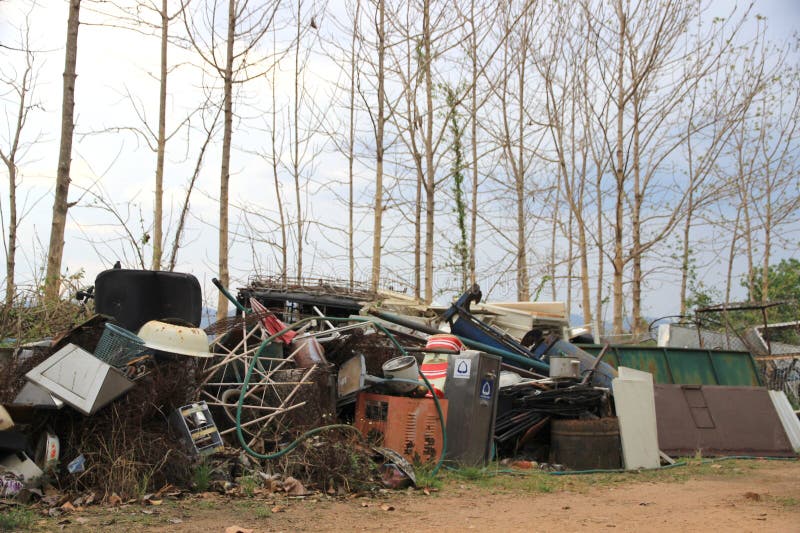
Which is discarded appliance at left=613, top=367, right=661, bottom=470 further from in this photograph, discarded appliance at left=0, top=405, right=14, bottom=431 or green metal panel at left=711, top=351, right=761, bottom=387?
discarded appliance at left=0, top=405, right=14, bottom=431

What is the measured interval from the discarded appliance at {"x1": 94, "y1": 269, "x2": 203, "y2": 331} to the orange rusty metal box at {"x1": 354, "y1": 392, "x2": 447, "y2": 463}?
2.29 m

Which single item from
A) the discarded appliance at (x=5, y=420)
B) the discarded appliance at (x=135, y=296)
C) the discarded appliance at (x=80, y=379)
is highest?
the discarded appliance at (x=135, y=296)

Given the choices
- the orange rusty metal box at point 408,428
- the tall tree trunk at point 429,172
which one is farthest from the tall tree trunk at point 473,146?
the orange rusty metal box at point 408,428

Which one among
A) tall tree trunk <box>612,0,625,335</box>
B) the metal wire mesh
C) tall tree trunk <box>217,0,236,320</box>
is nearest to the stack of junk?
the metal wire mesh

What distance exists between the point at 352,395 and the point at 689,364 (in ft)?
22.0

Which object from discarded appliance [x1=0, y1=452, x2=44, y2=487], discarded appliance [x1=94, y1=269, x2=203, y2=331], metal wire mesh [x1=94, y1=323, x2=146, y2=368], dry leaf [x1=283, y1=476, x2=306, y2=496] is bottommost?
dry leaf [x1=283, y1=476, x2=306, y2=496]

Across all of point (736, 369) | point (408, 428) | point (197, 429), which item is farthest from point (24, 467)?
point (736, 369)

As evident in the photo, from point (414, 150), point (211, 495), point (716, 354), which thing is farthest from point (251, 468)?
point (414, 150)

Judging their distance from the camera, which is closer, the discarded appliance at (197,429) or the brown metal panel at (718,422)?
the discarded appliance at (197,429)

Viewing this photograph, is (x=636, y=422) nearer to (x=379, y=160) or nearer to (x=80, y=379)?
(x=80, y=379)

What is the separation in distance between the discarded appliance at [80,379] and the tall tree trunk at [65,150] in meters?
4.96

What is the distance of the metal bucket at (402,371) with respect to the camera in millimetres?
7684

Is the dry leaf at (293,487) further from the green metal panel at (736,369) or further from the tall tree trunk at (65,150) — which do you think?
the green metal panel at (736,369)

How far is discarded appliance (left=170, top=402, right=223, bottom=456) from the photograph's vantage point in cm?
617
